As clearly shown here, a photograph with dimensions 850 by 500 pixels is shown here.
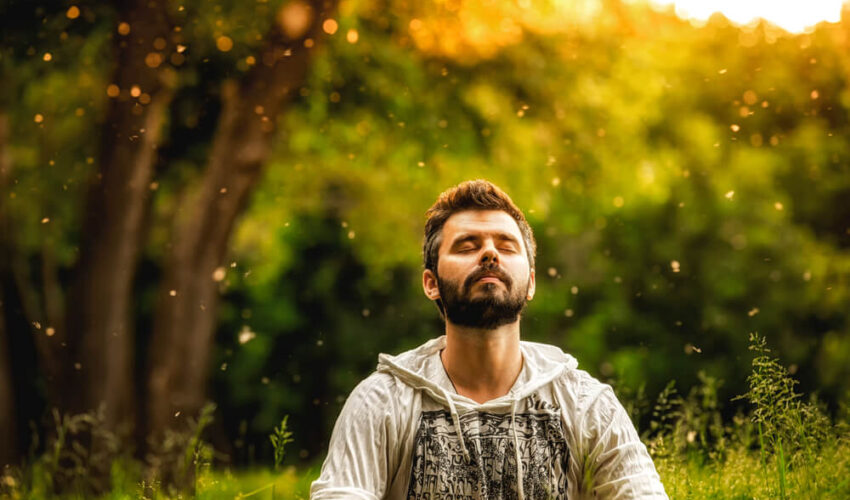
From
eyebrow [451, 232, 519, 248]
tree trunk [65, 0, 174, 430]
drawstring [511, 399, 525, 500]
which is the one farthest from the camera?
tree trunk [65, 0, 174, 430]

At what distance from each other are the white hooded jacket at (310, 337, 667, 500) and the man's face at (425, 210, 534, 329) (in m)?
0.25

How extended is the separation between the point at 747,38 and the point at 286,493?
13.2m

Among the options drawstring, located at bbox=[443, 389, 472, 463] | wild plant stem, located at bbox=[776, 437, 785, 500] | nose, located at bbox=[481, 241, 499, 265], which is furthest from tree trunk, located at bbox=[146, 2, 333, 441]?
wild plant stem, located at bbox=[776, 437, 785, 500]

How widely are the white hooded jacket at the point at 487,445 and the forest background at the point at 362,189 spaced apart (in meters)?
1.12

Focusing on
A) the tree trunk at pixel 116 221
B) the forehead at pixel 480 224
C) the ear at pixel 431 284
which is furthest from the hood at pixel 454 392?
the tree trunk at pixel 116 221

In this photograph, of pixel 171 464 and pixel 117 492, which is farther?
pixel 171 464

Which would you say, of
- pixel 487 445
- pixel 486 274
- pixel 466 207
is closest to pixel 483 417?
pixel 487 445

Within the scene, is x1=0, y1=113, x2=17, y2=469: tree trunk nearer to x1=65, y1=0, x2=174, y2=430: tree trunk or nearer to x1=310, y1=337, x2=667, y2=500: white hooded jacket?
x1=65, y1=0, x2=174, y2=430: tree trunk

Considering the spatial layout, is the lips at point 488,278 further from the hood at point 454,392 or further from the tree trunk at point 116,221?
the tree trunk at point 116,221

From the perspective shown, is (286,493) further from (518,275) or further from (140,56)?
(140,56)

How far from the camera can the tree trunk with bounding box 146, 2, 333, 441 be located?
7.21m

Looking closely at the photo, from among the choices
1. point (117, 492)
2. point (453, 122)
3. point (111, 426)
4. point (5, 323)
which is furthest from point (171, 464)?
point (453, 122)

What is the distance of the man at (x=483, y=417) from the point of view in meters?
2.81

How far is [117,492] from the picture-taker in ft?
13.0
